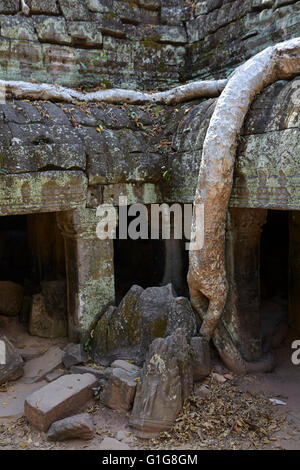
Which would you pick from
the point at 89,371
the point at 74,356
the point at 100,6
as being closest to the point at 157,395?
the point at 89,371

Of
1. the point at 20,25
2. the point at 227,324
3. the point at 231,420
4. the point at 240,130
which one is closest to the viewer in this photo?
the point at 231,420

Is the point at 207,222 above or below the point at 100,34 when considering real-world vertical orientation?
below

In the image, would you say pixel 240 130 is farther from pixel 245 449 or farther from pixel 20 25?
pixel 20 25

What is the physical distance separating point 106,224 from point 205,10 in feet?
13.3

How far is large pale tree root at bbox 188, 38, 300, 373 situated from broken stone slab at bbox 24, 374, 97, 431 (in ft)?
4.54

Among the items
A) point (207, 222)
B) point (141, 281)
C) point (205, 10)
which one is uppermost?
point (205, 10)

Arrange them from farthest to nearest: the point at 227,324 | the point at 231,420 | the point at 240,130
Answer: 1. the point at 227,324
2. the point at 240,130
3. the point at 231,420

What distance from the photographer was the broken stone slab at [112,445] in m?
3.43

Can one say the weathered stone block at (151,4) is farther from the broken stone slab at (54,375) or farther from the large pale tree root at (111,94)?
the broken stone slab at (54,375)

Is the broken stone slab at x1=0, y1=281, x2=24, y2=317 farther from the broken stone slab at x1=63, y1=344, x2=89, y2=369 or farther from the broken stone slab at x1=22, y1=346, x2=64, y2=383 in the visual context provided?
the broken stone slab at x1=63, y1=344, x2=89, y2=369

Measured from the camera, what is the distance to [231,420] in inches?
146

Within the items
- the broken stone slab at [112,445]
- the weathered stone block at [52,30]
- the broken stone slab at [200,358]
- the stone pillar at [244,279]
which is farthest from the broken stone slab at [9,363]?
the weathered stone block at [52,30]

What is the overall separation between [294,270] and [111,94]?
348 centimetres

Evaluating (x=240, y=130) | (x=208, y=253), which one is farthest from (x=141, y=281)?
(x=240, y=130)
